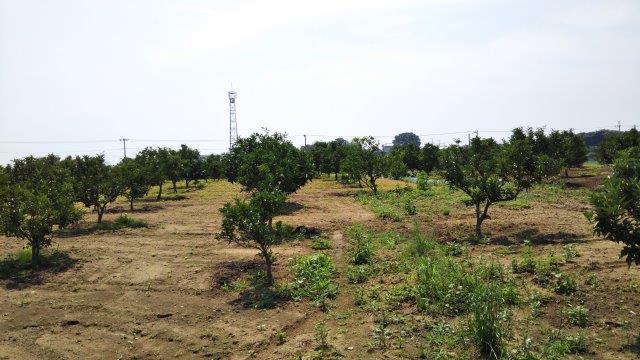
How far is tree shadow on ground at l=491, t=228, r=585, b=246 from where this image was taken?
53.9 ft

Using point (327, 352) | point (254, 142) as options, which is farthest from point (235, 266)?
point (254, 142)

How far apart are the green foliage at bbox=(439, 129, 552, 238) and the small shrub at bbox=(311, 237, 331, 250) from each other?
5.54 metres

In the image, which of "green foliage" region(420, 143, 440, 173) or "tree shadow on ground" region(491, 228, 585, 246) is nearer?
"tree shadow on ground" region(491, 228, 585, 246)

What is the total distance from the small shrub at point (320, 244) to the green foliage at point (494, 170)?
5.54m

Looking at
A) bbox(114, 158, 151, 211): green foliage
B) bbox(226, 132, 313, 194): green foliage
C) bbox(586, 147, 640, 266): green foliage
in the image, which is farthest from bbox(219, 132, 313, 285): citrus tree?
bbox(586, 147, 640, 266): green foliage

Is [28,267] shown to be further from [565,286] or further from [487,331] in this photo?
[565,286]

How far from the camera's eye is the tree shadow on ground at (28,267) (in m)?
15.2

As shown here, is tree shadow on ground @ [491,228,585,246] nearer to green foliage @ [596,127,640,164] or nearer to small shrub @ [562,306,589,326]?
small shrub @ [562,306,589,326]

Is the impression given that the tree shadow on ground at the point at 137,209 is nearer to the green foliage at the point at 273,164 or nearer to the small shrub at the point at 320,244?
the green foliage at the point at 273,164

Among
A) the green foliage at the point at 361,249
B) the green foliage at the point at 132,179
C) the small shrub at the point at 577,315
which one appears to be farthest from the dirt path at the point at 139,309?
the green foliage at the point at 132,179

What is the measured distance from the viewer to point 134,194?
107 feet

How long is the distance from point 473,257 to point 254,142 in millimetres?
19228

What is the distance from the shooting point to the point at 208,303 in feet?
40.8

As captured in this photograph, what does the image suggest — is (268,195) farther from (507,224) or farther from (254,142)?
(254,142)
